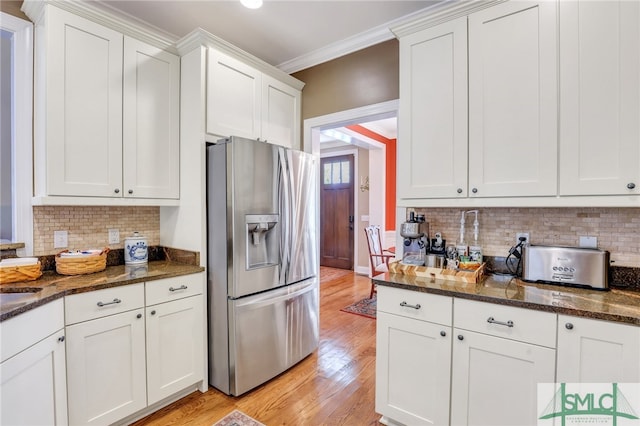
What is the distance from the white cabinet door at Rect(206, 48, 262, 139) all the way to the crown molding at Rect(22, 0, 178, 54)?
38 cm

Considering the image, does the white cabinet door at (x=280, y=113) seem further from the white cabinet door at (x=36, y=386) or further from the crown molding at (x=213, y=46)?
the white cabinet door at (x=36, y=386)

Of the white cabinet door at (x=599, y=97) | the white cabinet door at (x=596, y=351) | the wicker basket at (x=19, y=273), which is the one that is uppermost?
the white cabinet door at (x=599, y=97)

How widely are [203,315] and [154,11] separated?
86.5 inches

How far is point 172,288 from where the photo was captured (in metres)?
1.98

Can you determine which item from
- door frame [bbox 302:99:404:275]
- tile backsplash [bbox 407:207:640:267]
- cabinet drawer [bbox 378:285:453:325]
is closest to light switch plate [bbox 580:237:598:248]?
tile backsplash [bbox 407:207:640:267]

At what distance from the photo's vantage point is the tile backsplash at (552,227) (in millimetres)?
1630

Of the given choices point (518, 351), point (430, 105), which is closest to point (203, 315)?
point (518, 351)

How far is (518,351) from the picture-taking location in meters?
1.40

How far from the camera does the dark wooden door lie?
6.12m

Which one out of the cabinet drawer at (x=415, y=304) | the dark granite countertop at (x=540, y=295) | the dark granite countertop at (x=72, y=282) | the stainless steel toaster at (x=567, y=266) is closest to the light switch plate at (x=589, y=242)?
the stainless steel toaster at (x=567, y=266)

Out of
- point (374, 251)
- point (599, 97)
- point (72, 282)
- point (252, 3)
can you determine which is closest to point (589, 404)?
point (599, 97)

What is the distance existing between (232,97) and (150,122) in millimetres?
598

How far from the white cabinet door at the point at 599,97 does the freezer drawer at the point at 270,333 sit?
1882mm

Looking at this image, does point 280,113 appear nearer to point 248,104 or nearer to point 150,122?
point 248,104
